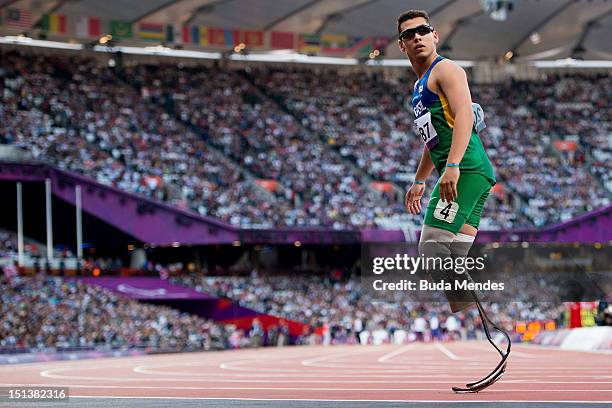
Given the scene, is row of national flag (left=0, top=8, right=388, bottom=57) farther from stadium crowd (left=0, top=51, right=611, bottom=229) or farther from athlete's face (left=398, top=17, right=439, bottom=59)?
athlete's face (left=398, top=17, right=439, bottom=59)

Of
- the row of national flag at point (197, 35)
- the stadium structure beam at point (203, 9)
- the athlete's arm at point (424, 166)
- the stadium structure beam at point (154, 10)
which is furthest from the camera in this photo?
the stadium structure beam at point (203, 9)

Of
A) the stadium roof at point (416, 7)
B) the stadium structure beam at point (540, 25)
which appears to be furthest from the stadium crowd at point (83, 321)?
the stadium structure beam at point (540, 25)

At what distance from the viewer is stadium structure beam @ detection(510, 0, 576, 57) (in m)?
47.4

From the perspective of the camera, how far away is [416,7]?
4681cm

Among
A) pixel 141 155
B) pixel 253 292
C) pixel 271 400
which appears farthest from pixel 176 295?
pixel 271 400

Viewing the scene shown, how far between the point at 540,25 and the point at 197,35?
1643 cm

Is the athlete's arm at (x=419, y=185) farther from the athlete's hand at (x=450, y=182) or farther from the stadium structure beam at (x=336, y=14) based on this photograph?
the stadium structure beam at (x=336, y=14)

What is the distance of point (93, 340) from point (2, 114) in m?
12.2

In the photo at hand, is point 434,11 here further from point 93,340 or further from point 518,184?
point 93,340

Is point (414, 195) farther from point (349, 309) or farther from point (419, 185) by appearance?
point (349, 309)

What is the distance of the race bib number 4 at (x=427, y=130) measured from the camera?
599cm

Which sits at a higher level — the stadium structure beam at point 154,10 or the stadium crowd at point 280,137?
the stadium structure beam at point 154,10

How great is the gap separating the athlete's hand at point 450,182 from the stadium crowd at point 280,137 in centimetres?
3256

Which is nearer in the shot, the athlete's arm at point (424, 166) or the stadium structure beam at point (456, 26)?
the athlete's arm at point (424, 166)
